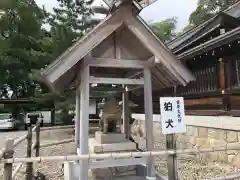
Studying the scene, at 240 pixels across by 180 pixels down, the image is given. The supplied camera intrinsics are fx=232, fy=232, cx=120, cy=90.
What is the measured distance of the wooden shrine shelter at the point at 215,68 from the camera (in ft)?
22.4

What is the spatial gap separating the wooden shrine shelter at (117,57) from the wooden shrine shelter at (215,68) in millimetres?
3272

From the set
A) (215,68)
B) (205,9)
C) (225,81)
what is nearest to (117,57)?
(225,81)

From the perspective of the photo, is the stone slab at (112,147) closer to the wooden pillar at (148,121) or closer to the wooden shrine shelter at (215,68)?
the wooden pillar at (148,121)

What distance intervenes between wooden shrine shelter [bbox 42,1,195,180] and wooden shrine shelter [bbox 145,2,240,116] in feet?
10.7

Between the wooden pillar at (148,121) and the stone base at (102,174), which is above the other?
the wooden pillar at (148,121)

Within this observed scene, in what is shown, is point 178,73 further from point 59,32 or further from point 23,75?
point 23,75

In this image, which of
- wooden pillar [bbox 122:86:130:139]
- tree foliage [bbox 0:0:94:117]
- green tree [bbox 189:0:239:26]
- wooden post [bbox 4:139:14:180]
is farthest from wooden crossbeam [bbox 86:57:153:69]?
green tree [bbox 189:0:239:26]

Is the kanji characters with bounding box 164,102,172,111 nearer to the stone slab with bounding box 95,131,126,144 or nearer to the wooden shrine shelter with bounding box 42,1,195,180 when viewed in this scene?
the wooden shrine shelter with bounding box 42,1,195,180

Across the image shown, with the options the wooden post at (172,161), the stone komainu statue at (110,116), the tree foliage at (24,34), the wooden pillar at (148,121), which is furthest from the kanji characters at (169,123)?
the tree foliage at (24,34)

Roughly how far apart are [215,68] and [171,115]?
5406 millimetres

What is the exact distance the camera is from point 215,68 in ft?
25.3

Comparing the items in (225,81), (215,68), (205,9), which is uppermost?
(205,9)

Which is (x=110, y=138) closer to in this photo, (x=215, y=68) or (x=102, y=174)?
(x=102, y=174)

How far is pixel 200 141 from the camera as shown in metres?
8.15
